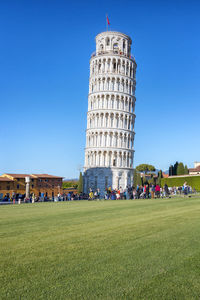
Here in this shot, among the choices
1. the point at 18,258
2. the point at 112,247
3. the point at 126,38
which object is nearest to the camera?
the point at 18,258

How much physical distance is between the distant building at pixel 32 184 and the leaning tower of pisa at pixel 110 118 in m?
17.1

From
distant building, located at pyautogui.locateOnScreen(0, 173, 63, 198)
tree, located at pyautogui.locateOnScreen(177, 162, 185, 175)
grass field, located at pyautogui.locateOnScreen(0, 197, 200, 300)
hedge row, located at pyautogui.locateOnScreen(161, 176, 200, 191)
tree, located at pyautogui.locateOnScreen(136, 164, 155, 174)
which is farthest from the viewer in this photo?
tree, located at pyautogui.locateOnScreen(136, 164, 155, 174)

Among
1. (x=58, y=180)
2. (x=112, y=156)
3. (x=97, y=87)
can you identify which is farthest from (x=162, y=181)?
(x=58, y=180)

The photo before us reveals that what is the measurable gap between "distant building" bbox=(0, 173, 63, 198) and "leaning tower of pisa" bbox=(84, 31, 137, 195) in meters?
17.1

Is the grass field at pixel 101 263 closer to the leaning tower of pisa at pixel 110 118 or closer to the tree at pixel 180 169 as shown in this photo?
the leaning tower of pisa at pixel 110 118

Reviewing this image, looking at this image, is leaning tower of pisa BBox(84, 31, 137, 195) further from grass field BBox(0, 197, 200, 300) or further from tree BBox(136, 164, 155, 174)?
tree BBox(136, 164, 155, 174)

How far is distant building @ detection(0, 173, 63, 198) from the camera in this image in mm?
76250

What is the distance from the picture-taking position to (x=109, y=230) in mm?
9898

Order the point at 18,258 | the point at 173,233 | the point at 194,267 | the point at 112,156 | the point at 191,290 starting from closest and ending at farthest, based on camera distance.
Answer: the point at 191,290 < the point at 194,267 < the point at 18,258 < the point at 173,233 < the point at 112,156


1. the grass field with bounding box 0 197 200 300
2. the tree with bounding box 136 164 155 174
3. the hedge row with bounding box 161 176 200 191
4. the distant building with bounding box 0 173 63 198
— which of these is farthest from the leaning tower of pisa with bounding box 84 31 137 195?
the tree with bounding box 136 164 155 174

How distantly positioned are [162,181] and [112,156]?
14.4 m

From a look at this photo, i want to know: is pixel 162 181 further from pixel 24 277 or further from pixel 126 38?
pixel 24 277

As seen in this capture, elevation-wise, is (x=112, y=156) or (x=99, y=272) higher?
(x=112, y=156)

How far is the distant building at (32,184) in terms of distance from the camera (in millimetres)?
76250
